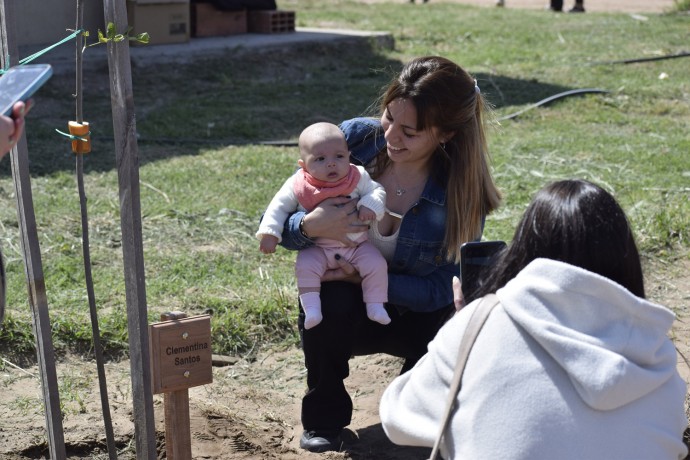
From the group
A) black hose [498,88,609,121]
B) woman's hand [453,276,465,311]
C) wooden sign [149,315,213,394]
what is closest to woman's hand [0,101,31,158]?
wooden sign [149,315,213,394]

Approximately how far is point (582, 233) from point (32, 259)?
136 centimetres

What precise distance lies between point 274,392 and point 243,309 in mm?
588

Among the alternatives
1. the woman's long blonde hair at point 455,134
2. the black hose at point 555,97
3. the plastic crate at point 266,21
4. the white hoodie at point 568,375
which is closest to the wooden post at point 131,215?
the white hoodie at point 568,375

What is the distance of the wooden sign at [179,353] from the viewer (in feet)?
7.93

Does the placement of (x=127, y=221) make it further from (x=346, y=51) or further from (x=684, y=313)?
(x=346, y=51)

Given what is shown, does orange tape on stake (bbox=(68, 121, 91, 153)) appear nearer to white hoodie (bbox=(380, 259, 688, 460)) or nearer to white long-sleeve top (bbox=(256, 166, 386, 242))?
white long-sleeve top (bbox=(256, 166, 386, 242))

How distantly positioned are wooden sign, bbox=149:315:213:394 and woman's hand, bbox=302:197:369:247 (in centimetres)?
60

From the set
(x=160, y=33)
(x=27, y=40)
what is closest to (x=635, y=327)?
(x=27, y=40)

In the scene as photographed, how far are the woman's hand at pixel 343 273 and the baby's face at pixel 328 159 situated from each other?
0.88 feet

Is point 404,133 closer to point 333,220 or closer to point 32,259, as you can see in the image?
point 333,220

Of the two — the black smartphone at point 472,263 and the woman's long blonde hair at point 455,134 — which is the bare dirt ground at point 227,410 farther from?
the black smartphone at point 472,263

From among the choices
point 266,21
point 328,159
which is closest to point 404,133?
point 328,159

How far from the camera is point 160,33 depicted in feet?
34.0

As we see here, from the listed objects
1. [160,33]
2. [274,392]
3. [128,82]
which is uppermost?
Answer: [128,82]
